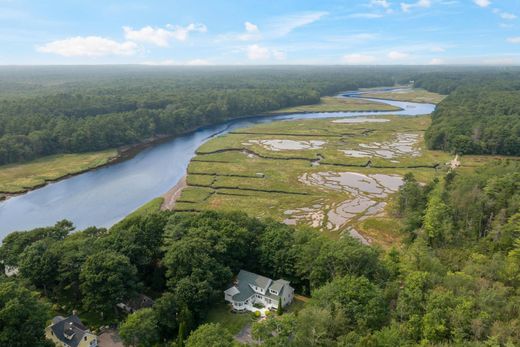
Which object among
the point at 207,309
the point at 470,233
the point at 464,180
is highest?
the point at 464,180

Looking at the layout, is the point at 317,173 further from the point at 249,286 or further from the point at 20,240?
the point at 20,240

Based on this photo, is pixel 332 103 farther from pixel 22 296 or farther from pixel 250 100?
pixel 22 296

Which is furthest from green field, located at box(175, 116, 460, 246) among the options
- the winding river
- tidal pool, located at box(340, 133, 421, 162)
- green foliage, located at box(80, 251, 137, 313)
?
green foliage, located at box(80, 251, 137, 313)

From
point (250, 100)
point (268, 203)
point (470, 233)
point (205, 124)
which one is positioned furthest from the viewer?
point (250, 100)

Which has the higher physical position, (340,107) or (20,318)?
(340,107)

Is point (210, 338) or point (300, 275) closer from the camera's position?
point (210, 338)

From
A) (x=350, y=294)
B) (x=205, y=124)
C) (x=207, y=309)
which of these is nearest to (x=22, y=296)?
(x=207, y=309)

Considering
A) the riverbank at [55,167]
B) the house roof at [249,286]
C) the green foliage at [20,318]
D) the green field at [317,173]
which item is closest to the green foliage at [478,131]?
the green field at [317,173]

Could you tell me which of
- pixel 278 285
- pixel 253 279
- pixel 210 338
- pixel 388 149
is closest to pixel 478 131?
pixel 388 149
